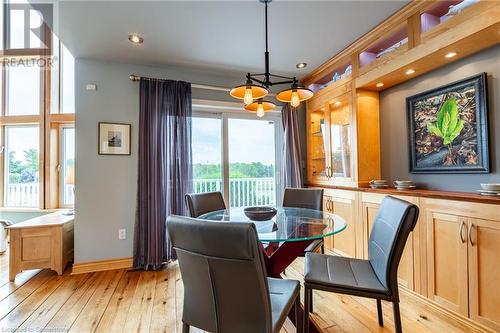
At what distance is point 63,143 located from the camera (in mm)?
3811

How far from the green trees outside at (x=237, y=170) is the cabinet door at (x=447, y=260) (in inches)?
85.4

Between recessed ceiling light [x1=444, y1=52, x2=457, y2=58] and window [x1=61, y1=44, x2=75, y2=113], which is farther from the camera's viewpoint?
window [x1=61, y1=44, x2=75, y2=113]

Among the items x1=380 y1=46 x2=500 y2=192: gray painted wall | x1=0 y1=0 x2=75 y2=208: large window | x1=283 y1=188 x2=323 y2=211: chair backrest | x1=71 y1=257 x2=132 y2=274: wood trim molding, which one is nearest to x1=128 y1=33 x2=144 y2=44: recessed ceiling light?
x1=0 y1=0 x2=75 y2=208: large window

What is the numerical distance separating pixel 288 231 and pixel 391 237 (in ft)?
1.94

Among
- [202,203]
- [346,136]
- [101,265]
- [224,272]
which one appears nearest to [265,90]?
[202,203]

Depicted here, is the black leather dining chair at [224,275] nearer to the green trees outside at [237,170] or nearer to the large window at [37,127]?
the green trees outside at [237,170]

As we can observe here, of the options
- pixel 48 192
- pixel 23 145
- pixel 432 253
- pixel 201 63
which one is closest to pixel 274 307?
pixel 432 253

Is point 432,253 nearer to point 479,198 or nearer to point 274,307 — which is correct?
point 479,198

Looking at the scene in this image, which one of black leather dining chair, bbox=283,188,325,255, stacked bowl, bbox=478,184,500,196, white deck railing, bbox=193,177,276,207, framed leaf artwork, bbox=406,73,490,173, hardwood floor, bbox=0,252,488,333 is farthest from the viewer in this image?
white deck railing, bbox=193,177,276,207

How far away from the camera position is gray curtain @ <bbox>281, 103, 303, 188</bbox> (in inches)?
135

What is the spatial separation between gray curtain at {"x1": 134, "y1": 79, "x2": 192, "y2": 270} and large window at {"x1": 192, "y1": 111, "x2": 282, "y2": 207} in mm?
360

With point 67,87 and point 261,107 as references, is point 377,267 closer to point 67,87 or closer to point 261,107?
point 261,107

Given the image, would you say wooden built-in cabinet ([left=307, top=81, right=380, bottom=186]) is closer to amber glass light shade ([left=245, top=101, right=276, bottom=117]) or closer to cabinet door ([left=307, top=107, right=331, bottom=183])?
cabinet door ([left=307, top=107, right=331, bottom=183])

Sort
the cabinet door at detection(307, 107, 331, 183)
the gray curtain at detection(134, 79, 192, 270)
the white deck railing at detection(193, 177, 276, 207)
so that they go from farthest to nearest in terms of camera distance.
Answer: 1. the white deck railing at detection(193, 177, 276, 207)
2. the cabinet door at detection(307, 107, 331, 183)
3. the gray curtain at detection(134, 79, 192, 270)
